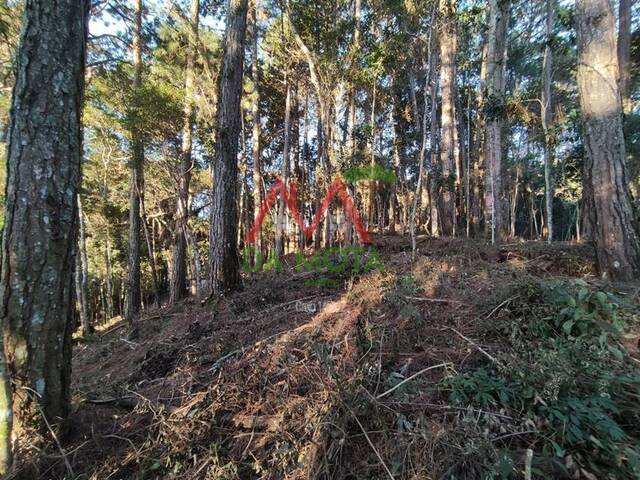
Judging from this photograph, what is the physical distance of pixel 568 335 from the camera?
2.07m

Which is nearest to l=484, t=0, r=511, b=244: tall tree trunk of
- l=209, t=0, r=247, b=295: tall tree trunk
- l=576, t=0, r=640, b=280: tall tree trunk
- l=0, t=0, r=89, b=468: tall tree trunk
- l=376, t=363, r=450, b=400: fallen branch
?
l=576, t=0, r=640, b=280: tall tree trunk

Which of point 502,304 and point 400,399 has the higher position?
point 502,304

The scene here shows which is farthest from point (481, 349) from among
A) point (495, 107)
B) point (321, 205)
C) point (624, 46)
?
point (624, 46)

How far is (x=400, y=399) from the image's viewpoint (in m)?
1.84

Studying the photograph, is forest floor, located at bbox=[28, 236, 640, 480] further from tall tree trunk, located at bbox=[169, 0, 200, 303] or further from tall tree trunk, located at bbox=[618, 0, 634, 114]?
tall tree trunk, located at bbox=[618, 0, 634, 114]

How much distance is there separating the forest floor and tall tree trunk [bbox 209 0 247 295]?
215 centimetres

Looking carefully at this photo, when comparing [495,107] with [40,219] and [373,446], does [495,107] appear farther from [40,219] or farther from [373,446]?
[40,219]

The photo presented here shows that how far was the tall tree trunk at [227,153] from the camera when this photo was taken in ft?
16.3

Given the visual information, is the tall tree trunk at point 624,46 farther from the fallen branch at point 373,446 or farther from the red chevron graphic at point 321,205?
the fallen branch at point 373,446

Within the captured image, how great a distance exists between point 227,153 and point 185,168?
3.43 meters

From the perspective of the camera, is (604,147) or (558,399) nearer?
(558,399)

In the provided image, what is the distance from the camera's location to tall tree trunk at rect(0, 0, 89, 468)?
1.80 meters

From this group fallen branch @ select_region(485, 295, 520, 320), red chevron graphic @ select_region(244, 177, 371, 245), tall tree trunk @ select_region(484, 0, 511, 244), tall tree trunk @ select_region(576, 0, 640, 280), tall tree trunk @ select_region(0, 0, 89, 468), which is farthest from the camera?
red chevron graphic @ select_region(244, 177, 371, 245)

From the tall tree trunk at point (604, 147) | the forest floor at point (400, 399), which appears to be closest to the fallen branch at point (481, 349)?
the forest floor at point (400, 399)
